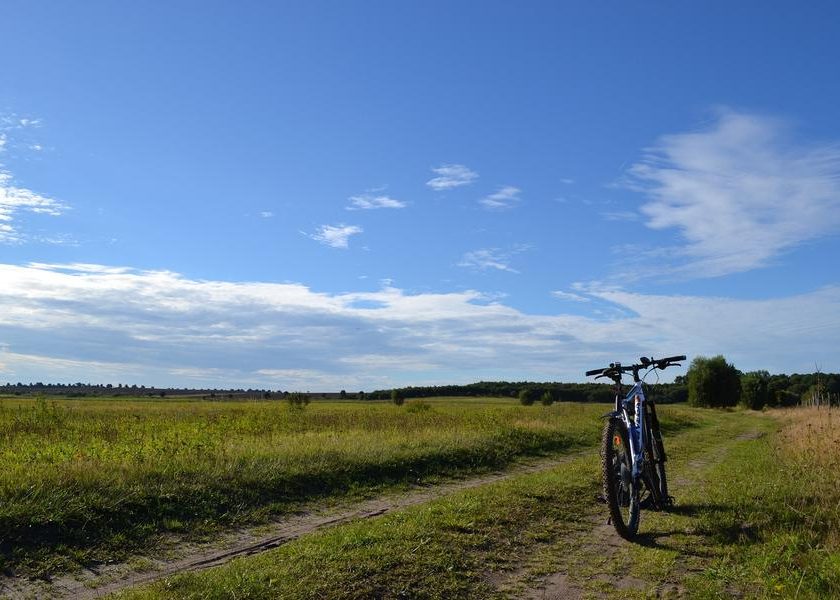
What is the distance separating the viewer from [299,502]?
1050 cm

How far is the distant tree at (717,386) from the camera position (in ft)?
281

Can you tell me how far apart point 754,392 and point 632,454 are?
272 feet

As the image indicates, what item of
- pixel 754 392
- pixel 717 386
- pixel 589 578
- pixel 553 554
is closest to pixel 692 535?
pixel 553 554

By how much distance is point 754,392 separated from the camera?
79.6 metres

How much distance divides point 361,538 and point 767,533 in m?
4.79

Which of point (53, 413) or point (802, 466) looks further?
point (53, 413)

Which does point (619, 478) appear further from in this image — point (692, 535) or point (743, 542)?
point (743, 542)

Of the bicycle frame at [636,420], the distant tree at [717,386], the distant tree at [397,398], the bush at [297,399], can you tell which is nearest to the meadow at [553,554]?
the bicycle frame at [636,420]

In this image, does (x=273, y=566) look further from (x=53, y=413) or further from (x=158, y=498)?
(x=53, y=413)

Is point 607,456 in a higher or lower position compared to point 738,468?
higher

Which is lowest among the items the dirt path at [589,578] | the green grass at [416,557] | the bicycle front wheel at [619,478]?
the dirt path at [589,578]

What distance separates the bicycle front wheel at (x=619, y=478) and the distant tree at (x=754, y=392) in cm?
7934

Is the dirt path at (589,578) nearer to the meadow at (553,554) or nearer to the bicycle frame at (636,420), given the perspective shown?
the meadow at (553,554)

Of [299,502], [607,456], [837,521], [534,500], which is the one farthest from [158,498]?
[837,521]
